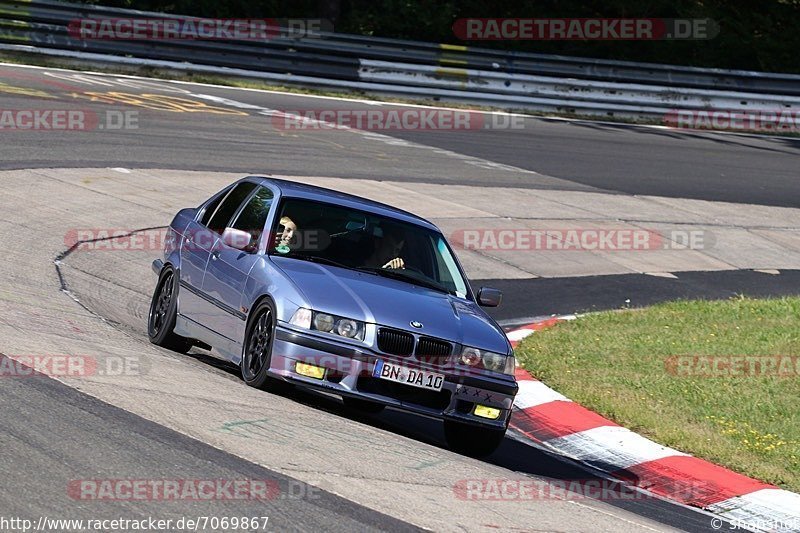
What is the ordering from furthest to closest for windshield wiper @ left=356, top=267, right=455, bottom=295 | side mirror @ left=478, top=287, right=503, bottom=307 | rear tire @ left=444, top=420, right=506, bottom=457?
1. side mirror @ left=478, top=287, right=503, bottom=307
2. windshield wiper @ left=356, top=267, right=455, bottom=295
3. rear tire @ left=444, top=420, right=506, bottom=457

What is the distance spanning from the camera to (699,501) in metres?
8.24

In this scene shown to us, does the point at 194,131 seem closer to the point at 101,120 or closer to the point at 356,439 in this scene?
the point at 101,120

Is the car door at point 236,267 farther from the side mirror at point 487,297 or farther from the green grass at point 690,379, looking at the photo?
the green grass at point 690,379

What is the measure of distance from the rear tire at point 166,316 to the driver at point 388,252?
1733mm

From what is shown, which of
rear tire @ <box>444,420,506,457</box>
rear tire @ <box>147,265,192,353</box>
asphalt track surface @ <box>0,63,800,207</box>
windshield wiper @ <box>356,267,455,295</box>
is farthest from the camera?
asphalt track surface @ <box>0,63,800,207</box>

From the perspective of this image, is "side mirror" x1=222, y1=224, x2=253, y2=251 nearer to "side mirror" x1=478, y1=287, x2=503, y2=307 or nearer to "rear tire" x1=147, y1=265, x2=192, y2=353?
"rear tire" x1=147, y1=265, x2=192, y2=353

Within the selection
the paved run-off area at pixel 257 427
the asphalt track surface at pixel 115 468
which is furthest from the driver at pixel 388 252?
the asphalt track surface at pixel 115 468

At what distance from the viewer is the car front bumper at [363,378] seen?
7.98m

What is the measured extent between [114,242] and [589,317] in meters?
5.21

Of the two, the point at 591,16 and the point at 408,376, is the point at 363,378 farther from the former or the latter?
the point at 591,16

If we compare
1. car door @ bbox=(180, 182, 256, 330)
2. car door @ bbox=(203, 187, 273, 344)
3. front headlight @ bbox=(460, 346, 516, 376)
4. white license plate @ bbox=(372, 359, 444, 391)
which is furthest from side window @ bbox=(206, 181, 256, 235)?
front headlight @ bbox=(460, 346, 516, 376)

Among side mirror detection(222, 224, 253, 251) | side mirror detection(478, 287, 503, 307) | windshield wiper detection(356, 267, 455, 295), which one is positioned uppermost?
side mirror detection(222, 224, 253, 251)

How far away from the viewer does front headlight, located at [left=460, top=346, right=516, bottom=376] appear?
8.26m

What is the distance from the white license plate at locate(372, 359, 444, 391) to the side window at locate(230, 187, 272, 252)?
1627mm
